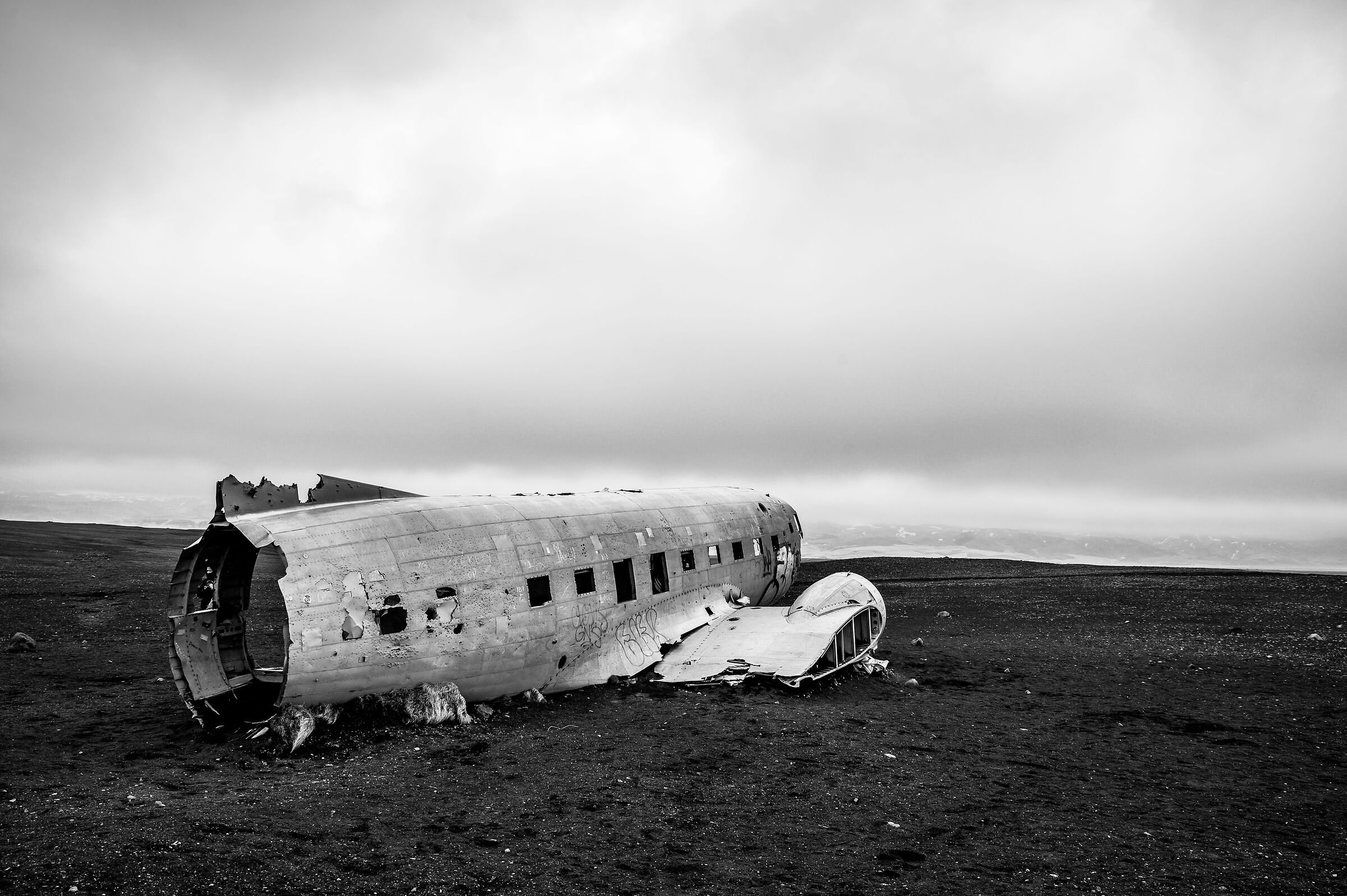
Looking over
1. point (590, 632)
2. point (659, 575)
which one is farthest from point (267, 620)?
point (590, 632)

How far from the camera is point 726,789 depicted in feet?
37.7

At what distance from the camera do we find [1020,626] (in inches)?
1174

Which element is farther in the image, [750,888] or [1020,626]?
[1020,626]

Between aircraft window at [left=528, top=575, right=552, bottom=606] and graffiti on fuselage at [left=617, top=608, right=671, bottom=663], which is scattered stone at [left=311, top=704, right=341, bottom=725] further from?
graffiti on fuselage at [left=617, top=608, right=671, bottom=663]

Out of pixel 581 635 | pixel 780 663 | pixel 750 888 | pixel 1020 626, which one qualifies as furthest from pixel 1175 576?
pixel 750 888

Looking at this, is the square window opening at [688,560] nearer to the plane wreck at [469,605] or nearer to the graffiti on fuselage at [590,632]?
the plane wreck at [469,605]

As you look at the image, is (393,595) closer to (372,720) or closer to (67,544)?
(372,720)

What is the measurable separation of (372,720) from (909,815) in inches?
358

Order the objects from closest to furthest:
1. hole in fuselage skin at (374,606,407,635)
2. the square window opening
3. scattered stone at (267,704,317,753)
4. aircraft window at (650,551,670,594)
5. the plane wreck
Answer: scattered stone at (267,704,317,753) → the plane wreck → hole in fuselage skin at (374,606,407,635) → aircraft window at (650,551,670,594) → the square window opening

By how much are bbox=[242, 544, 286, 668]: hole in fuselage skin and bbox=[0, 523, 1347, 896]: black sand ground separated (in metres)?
2.44

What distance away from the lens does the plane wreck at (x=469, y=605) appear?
1295cm

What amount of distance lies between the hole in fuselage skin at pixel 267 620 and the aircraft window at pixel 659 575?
8.53m

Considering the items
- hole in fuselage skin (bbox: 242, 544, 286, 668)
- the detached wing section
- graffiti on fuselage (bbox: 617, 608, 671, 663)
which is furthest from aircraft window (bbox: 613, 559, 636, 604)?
hole in fuselage skin (bbox: 242, 544, 286, 668)

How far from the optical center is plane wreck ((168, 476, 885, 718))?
12945 millimetres
